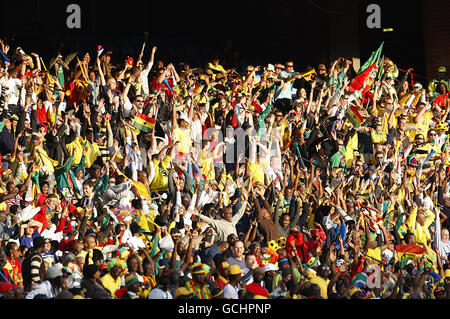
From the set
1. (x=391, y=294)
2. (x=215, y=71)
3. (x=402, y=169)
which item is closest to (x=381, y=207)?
(x=402, y=169)

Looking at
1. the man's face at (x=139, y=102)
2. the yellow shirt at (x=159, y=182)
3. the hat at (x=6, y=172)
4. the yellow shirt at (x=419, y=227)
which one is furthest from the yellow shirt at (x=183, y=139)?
the yellow shirt at (x=419, y=227)

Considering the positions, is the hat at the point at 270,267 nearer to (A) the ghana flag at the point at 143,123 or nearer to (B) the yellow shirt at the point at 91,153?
(B) the yellow shirt at the point at 91,153

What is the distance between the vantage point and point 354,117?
1869cm

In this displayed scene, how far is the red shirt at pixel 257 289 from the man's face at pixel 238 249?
3.27 ft

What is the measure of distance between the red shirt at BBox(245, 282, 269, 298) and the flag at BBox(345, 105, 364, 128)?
6760mm

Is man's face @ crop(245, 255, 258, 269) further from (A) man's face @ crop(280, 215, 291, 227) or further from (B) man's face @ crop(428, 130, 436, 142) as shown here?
(B) man's face @ crop(428, 130, 436, 142)

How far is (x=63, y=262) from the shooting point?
42.6ft

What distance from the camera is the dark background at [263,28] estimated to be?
69.5ft

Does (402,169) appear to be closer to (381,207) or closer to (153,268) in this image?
(381,207)

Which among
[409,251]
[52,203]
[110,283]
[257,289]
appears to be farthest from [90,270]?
[409,251]

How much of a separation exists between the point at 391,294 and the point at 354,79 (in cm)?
714

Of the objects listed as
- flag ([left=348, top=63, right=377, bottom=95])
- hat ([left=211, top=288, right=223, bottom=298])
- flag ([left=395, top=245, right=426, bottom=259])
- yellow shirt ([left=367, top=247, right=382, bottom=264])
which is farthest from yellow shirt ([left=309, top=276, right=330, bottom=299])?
flag ([left=348, top=63, right=377, bottom=95])

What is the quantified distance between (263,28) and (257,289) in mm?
11887

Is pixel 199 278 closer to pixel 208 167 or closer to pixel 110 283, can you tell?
pixel 110 283
